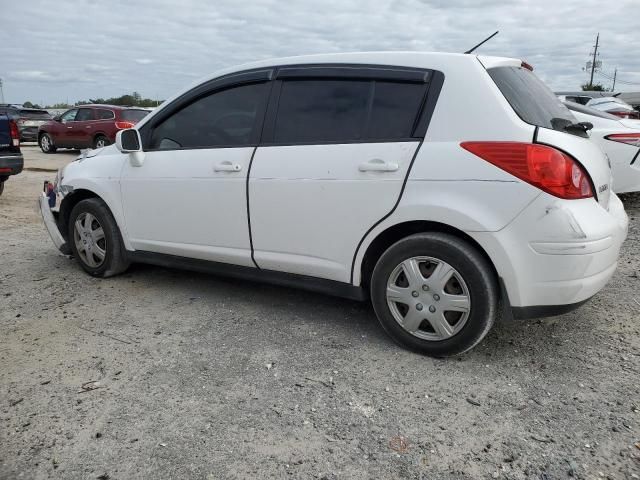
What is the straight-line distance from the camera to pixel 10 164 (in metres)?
7.73

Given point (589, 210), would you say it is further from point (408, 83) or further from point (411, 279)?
point (408, 83)

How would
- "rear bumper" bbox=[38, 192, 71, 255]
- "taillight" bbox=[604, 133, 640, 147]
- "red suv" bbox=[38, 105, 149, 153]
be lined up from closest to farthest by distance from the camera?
"rear bumper" bbox=[38, 192, 71, 255]
"taillight" bbox=[604, 133, 640, 147]
"red suv" bbox=[38, 105, 149, 153]

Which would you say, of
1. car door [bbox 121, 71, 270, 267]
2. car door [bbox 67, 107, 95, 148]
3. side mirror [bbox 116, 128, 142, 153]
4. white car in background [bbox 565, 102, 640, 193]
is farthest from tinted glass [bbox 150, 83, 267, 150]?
car door [bbox 67, 107, 95, 148]

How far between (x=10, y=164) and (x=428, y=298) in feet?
23.1

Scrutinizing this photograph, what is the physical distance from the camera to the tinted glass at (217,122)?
3.66 metres

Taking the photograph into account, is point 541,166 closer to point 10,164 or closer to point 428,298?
point 428,298

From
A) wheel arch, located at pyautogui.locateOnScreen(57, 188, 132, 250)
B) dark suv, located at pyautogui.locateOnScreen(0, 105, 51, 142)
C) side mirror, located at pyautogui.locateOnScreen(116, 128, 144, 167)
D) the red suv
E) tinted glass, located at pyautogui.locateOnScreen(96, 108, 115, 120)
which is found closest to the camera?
side mirror, located at pyautogui.locateOnScreen(116, 128, 144, 167)

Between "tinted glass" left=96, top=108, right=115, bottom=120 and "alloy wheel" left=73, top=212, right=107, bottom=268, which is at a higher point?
"tinted glass" left=96, top=108, right=115, bottom=120

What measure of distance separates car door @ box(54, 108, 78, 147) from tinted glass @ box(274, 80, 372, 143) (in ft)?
51.6

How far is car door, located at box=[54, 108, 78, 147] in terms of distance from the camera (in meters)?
17.1

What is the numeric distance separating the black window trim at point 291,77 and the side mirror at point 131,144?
77mm

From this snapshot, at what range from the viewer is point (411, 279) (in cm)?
303

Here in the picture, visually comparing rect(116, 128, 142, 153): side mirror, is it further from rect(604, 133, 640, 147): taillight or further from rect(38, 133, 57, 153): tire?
rect(38, 133, 57, 153): tire

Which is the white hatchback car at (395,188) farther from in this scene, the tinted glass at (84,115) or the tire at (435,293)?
the tinted glass at (84,115)
